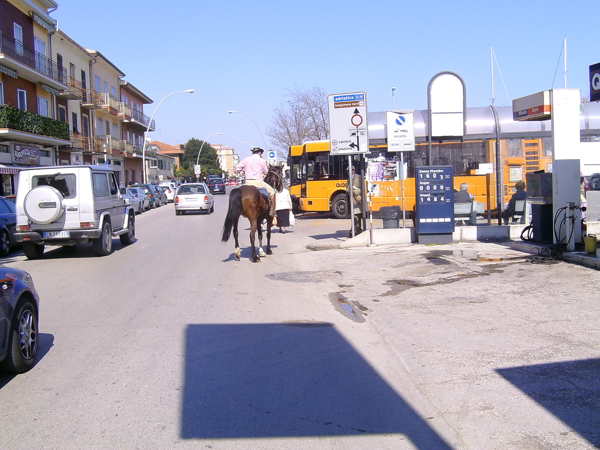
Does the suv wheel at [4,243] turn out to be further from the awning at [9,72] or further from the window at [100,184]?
the awning at [9,72]

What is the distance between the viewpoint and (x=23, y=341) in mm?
5418

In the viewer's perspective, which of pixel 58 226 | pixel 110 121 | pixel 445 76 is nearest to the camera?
pixel 58 226

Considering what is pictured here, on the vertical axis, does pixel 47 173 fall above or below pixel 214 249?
above

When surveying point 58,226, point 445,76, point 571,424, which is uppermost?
point 445,76

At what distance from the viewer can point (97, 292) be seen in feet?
30.9

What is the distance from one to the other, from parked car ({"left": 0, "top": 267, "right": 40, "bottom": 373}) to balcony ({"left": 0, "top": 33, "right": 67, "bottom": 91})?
94.1 ft

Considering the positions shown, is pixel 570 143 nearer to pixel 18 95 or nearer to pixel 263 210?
pixel 263 210

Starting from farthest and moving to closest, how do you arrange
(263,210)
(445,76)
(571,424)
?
(445,76) < (263,210) < (571,424)

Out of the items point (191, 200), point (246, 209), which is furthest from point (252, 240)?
point (191, 200)

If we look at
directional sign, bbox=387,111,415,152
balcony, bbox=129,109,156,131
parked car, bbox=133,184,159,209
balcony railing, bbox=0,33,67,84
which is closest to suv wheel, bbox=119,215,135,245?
directional sign, bbox=387,111,415,152

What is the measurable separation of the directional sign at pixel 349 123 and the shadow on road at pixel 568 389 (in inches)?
374

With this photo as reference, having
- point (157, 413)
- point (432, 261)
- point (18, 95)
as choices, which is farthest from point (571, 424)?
point (18, 95)

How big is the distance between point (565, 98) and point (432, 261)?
4.21 metres

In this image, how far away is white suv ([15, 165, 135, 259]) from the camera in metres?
13.0
